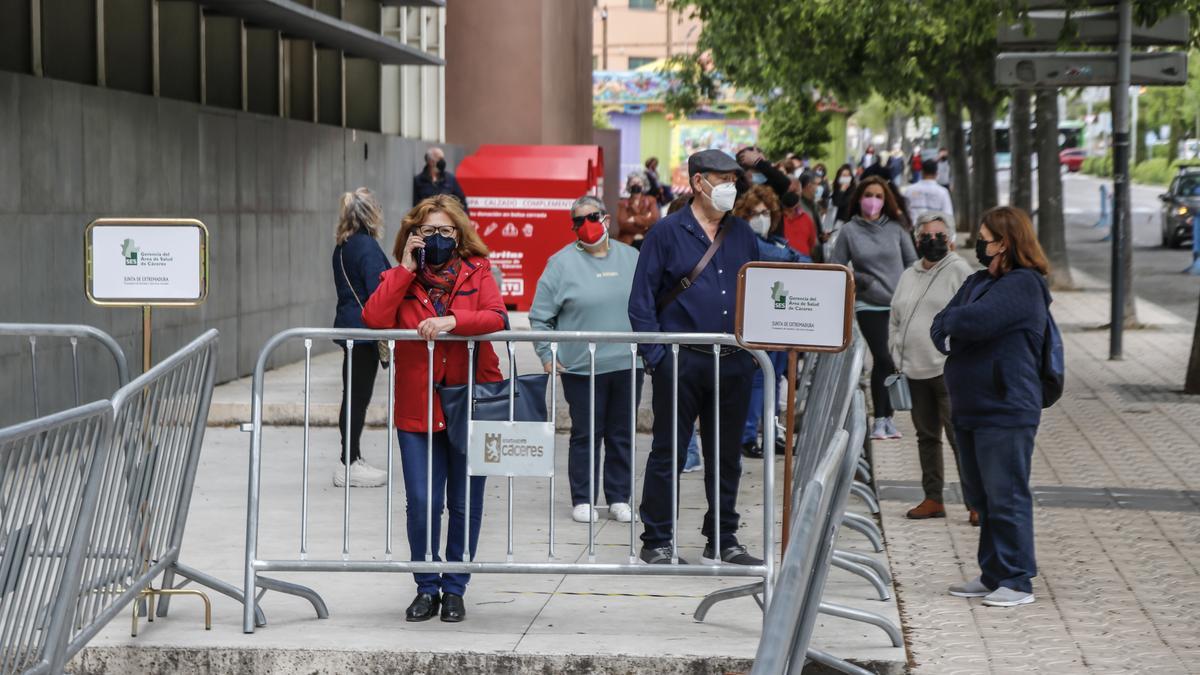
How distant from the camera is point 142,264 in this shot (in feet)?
24.5

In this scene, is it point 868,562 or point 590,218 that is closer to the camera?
point 868,562

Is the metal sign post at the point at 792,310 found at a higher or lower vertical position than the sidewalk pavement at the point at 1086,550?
higher

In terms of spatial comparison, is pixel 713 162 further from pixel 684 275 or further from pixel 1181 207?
pixel 1181 207

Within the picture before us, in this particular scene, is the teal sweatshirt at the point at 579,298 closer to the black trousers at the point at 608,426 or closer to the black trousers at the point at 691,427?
the black trousers at the point at 608,426

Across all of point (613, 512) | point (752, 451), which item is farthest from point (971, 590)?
point (752, 451)

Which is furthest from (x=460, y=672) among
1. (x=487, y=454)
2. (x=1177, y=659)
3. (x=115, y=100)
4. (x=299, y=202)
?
(x=299, y=202)

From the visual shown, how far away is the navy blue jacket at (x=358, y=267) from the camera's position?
406 inches

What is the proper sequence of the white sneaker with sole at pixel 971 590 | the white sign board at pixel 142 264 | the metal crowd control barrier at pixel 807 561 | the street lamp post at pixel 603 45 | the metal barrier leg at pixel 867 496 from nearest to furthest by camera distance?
the metal crowd control barrier at pixel 807 561
the white sign board at pixel 142 264
the white sneaker with sole at pixel 971 590
the metal barrier leg at pixel 867 496
the street lamp post at pixel 603 45

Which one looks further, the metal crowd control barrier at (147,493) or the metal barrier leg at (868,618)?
the metal barrier leg at (868,618)

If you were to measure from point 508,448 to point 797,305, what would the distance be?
128 centimetres

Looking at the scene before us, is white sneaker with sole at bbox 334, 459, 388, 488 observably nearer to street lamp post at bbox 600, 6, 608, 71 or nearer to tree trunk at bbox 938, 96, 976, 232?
tree trunk at bbox 938, 96, 976, 232

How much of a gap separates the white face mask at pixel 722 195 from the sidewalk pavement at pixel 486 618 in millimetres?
1693

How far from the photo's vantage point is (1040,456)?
11875 millimetres

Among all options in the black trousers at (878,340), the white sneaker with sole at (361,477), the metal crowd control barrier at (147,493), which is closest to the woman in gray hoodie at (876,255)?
the black trousers at (878,340)
